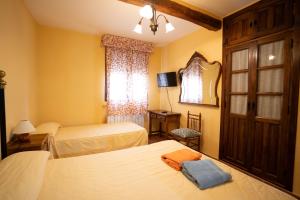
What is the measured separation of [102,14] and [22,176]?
8.57ft

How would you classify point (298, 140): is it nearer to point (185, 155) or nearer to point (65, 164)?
point (185, 155)

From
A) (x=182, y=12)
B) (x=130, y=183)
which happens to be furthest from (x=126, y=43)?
(x=130, y=183)

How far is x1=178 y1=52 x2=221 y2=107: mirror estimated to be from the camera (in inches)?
121

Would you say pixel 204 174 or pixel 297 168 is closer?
pixel 204 174

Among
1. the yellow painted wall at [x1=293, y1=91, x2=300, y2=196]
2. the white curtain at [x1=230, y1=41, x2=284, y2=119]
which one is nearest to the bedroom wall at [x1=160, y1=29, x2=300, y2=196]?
the white curtain at [x1=230, y1=41, x2=284, y2=119]

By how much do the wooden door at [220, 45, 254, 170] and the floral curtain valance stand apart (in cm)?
205

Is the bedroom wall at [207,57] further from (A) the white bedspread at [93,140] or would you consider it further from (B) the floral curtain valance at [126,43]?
(A) the white bedspread at [93,140]

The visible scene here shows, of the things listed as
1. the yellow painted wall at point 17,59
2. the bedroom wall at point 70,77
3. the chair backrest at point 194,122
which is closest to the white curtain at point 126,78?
the bedroom wall at point 70,77

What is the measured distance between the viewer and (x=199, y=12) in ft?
8.64

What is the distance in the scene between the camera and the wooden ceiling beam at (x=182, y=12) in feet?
7.29

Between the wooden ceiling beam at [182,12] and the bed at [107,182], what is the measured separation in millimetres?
2087

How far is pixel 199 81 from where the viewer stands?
3.42 m

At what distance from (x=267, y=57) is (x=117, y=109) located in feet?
10.1

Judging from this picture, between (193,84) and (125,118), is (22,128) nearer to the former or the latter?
(125,118)
